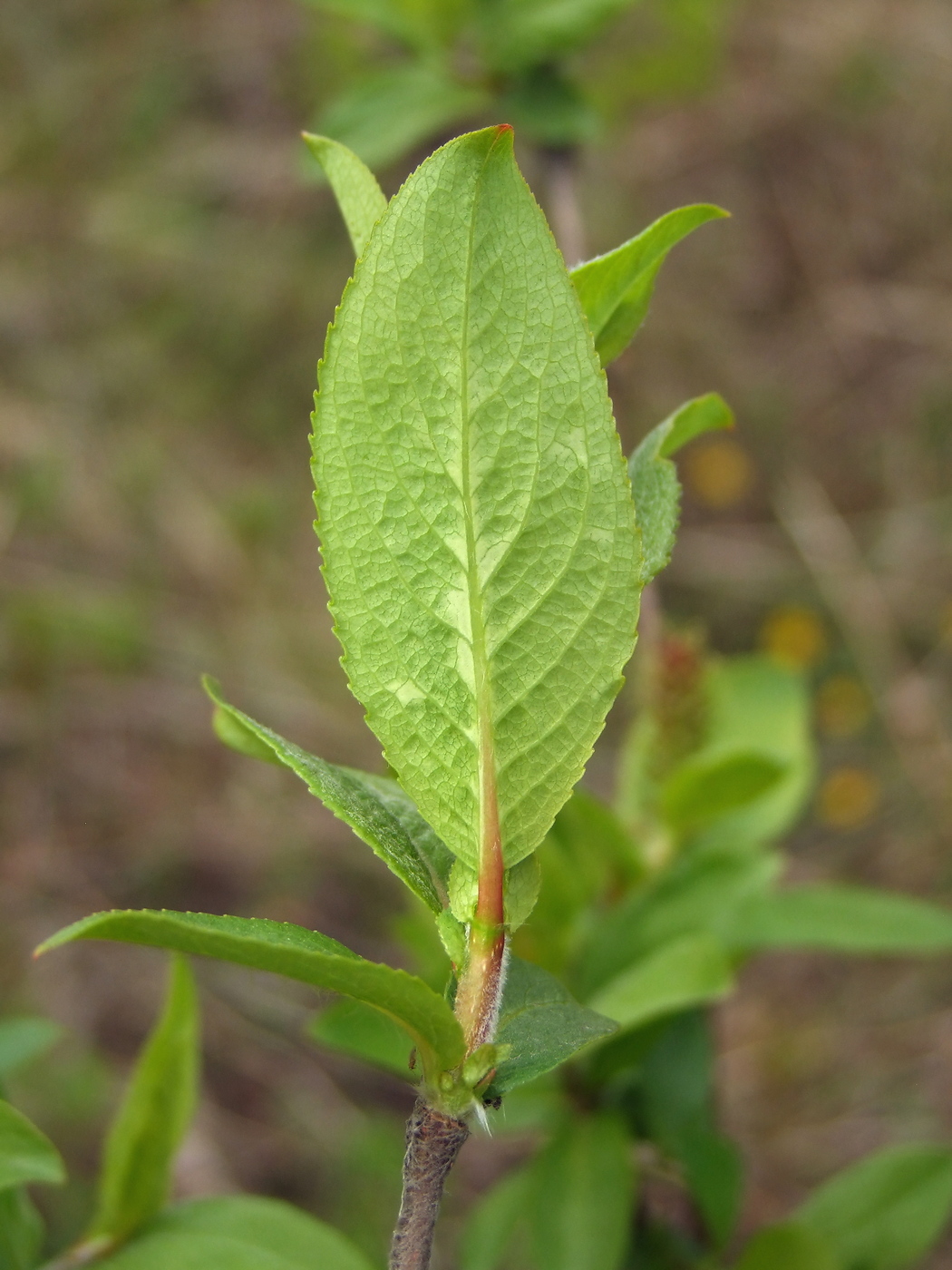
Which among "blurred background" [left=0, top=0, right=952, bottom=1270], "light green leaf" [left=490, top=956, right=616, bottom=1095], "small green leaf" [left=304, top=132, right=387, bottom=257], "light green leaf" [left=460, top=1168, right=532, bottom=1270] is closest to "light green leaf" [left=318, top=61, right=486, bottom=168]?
"blurred background" [left=0, top=0, right=952, bottom=1270]

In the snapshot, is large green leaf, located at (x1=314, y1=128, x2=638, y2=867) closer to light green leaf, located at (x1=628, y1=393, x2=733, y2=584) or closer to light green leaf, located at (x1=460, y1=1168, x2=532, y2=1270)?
light green leaf, located at (x1=628, y1=393, x2=733, y2=584)

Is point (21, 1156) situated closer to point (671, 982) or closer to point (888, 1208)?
point (671, 982)

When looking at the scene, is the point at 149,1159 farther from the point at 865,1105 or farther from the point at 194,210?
the point at 194,210

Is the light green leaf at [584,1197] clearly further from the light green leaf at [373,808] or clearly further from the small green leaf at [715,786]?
the light green leaf at [373,808]

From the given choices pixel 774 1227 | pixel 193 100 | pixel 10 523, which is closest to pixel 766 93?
pixel 193 100

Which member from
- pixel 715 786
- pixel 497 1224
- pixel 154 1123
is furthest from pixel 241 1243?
pixel 715 786
